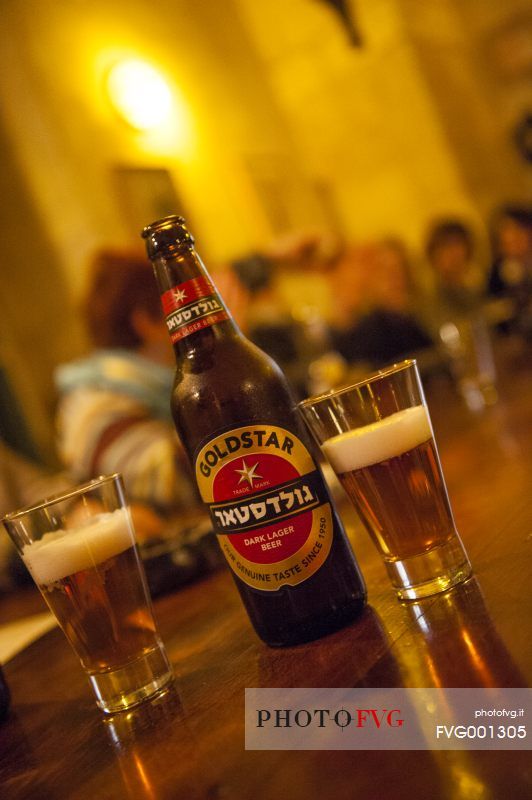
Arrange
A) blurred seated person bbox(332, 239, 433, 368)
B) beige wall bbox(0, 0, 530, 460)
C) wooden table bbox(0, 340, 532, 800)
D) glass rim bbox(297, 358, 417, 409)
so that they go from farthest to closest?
blurred seated person bbox(332, 239, 433, 368), beige wall bbox(0, 0, 530, 460), glass rim bbox(297, 358, 417, 409), wooden table bbox(0, 340, 532, 800)

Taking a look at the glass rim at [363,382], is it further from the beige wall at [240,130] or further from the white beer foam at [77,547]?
the beige wall at [240,130]

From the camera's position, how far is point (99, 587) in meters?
0.54

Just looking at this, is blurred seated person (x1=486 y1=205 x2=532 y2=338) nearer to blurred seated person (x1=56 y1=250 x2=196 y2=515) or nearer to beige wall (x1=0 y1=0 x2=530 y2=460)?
beige wall (x1=0 y1=0 x2=530 y2=460)

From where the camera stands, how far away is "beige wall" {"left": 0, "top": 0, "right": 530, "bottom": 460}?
3.59 metres

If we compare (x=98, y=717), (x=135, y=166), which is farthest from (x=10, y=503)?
(x=135, y=166)

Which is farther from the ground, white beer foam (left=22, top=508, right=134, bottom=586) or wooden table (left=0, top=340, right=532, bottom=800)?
white beer foam (left=22, top=508, right=134, bottom=586)

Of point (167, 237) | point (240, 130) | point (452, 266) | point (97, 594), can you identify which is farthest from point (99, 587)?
point (452, 266)

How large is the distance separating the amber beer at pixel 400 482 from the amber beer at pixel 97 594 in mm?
175

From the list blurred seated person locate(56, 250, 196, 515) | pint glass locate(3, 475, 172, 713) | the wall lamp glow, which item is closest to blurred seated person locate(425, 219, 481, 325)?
the wall lamp glow

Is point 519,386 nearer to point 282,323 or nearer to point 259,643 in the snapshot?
point 259,643

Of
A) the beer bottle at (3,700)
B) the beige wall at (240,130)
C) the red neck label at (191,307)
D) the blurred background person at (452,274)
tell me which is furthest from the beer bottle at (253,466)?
the blurred background person at (452,274)

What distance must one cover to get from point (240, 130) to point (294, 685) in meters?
4.95

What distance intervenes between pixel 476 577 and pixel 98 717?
0.91 ft

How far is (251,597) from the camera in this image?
545 mm
